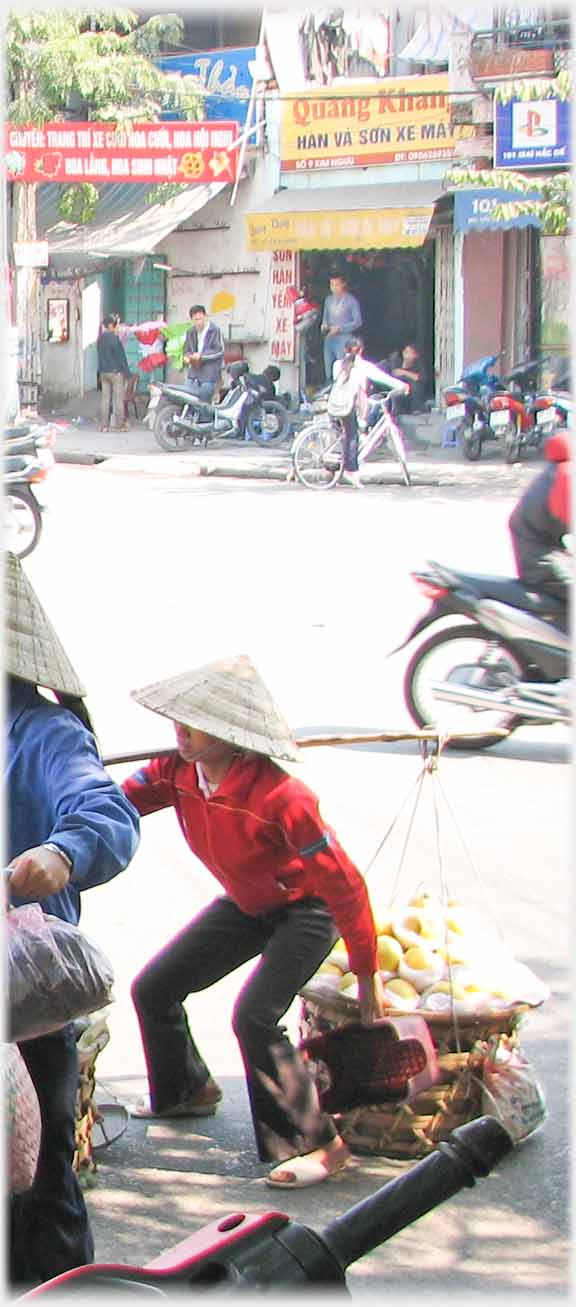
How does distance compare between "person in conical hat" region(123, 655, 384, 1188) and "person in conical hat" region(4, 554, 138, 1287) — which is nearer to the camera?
"person in conical hat" region(4, 554, 138, 1287)

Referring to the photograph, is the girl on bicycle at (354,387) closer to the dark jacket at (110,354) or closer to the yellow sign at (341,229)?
the yellow sign at (341,229)

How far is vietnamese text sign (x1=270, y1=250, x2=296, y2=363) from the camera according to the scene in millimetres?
24016

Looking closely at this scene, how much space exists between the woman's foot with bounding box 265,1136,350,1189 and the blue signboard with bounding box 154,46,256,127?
21.7 meters

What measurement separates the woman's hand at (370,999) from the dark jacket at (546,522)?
3658mm

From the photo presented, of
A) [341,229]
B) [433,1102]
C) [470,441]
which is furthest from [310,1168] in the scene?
[341,229]

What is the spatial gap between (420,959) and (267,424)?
16021 millimetres

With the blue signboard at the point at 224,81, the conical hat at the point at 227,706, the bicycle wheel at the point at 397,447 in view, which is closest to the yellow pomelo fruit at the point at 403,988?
the conical hat at the point at 227,706

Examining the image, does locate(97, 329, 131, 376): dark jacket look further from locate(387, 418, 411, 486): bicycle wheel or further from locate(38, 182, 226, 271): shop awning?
locate(387, 418, 411, 486): bicycle wheel

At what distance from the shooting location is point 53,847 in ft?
8.11

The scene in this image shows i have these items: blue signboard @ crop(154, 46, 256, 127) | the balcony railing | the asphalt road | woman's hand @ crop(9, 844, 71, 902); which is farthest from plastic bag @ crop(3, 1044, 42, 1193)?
blue signboard @ crop(154, 46, 256, 127)

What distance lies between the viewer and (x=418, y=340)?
23.3 meters

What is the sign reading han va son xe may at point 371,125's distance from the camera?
851 inches

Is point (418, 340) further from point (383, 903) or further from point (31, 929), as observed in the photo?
point (31, 929)

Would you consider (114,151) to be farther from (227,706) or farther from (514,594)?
(227,706)
